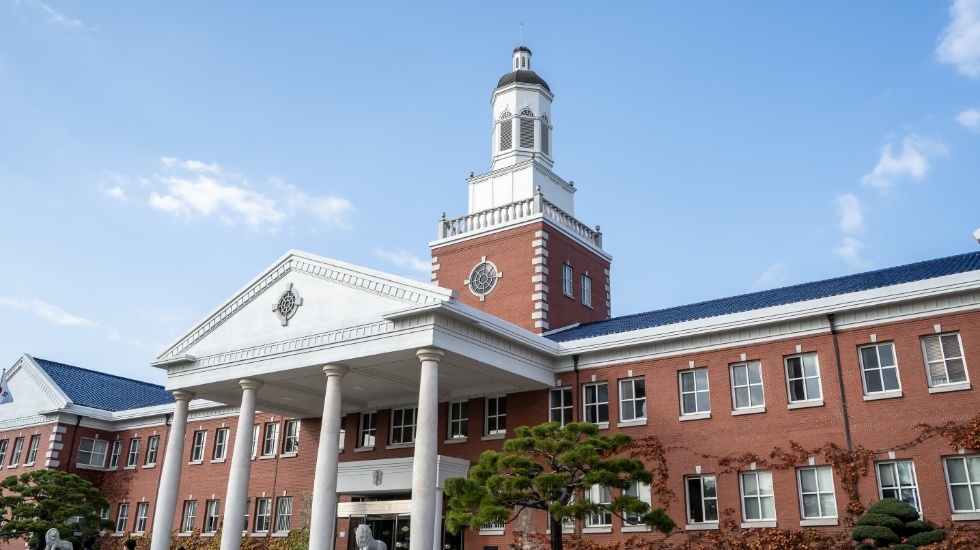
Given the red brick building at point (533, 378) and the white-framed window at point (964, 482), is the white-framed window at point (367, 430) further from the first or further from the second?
the white-framed window at point (964, 482)

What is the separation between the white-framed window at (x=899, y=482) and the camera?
22.0 meters

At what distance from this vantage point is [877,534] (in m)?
19.9

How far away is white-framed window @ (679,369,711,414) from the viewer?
86.3 ft

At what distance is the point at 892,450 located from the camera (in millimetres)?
22500

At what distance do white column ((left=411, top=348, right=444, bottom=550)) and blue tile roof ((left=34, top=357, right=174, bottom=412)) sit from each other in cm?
2651

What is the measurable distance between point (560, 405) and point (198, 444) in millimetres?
20220

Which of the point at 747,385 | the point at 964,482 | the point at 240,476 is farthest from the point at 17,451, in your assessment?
the point at 964,482

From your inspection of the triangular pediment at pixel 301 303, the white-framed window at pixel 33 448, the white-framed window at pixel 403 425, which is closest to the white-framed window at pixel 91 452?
the white-framed window at pixel 33 448

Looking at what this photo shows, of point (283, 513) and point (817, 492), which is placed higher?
point (817, 492)

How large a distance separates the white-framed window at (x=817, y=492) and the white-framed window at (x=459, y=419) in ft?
38.6

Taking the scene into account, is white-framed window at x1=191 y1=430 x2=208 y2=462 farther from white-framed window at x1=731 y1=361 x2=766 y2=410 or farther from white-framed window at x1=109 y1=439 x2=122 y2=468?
white-framed window at x1=731 y1=361 x2=766 y2=410

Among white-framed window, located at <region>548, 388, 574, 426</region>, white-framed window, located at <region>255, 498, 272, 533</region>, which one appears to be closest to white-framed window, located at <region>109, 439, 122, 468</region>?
white-framed window, located at <region>255, 498, 272, 533</region>

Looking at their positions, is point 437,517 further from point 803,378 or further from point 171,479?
point 803,378

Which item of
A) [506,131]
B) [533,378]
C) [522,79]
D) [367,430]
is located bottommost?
[367,430]
